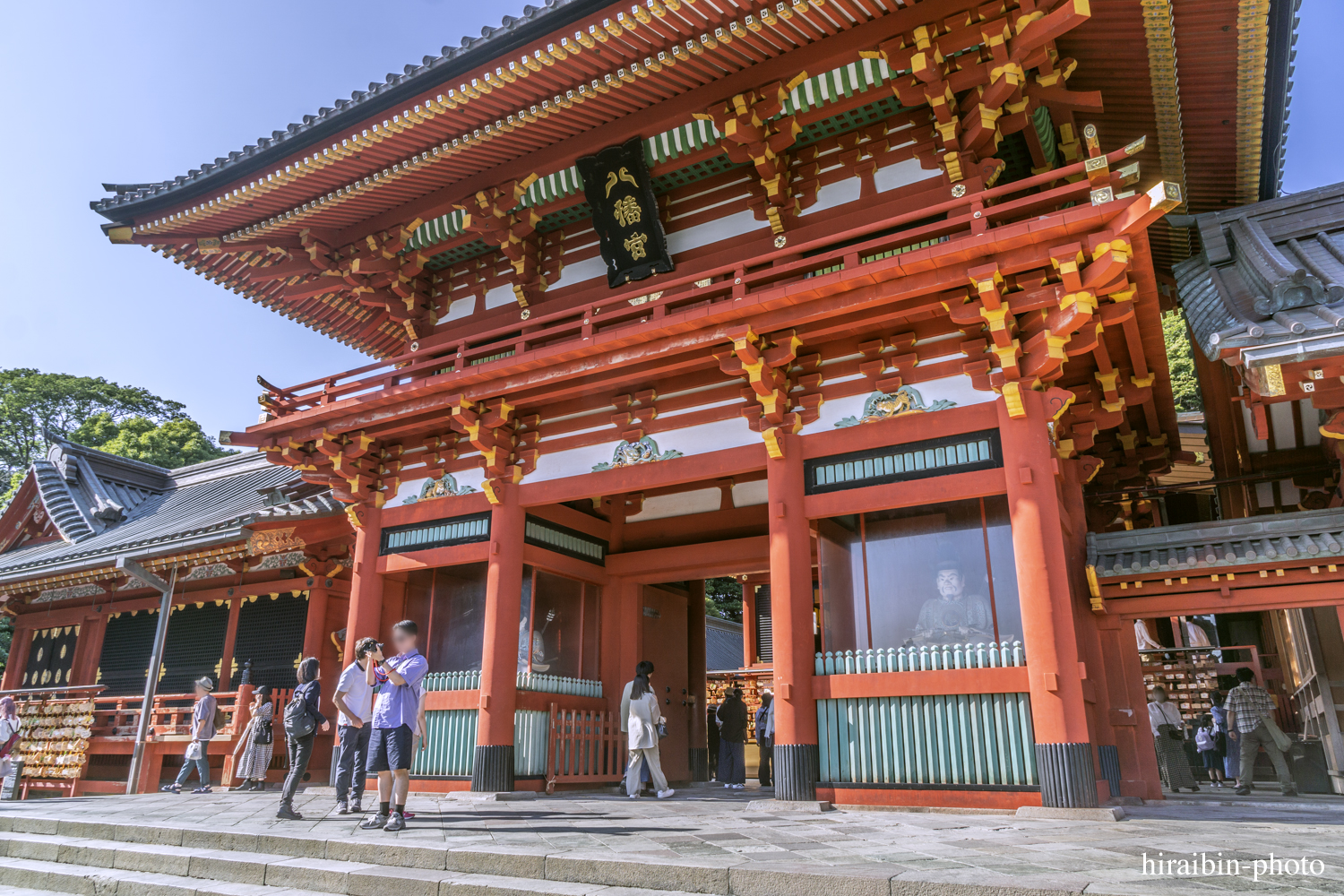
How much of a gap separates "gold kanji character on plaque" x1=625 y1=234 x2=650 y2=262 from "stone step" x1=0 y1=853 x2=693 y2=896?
23.7 feet

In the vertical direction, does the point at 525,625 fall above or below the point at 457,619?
below

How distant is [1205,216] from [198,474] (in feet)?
71.3

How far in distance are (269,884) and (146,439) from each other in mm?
37144

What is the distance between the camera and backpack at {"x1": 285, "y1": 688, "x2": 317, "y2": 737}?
24.8ft

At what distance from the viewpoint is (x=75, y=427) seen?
37906 millimetres

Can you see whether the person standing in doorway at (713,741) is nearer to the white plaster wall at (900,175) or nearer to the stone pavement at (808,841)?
the stone pavement at (808,841)

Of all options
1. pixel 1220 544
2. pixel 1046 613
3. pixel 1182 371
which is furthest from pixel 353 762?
pixel 1182 371

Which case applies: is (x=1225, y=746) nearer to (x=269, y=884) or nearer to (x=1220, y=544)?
(x=1220, y=544)

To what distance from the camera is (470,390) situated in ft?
33.2

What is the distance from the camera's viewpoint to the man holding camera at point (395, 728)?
21.2 feet

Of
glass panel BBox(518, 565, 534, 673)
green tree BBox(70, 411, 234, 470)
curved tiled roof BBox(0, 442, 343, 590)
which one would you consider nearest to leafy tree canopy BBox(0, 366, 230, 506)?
green tree BBox(70, 411, 234, 470)

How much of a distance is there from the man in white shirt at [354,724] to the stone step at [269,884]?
1.69 meters

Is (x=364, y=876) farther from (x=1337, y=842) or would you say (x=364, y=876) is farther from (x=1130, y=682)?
(x=1130, y=682)

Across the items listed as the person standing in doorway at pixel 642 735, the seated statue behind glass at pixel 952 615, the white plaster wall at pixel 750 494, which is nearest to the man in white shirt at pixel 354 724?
the person standing in doorway at pixel 642 735
